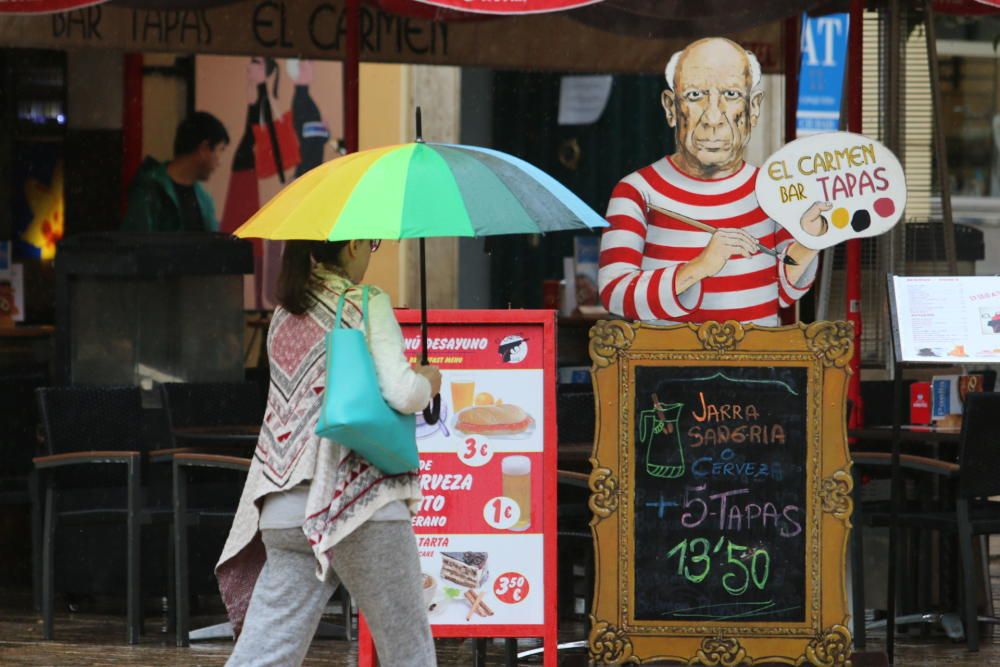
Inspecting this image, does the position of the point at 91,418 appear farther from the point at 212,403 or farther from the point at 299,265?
the point at 299,265

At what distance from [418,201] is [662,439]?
6.48ft

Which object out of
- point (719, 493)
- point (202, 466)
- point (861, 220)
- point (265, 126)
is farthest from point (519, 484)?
point (265, 126)

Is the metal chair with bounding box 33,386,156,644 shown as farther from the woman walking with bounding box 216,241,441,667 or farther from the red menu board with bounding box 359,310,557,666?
the woman walking with bounding box 216,241,441,667

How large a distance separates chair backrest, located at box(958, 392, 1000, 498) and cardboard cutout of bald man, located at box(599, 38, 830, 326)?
97cm

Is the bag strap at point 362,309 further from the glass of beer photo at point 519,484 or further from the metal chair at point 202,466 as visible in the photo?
the metal chair at point 202,466

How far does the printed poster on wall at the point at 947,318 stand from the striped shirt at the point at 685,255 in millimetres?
402

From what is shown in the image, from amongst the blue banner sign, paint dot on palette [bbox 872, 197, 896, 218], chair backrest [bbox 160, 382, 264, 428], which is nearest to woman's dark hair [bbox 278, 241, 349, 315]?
paint dot on palette [bbox 872, 197, 896, 218]

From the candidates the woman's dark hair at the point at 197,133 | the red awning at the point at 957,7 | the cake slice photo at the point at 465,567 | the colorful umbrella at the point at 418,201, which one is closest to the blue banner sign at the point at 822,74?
the woman's dark hair at the point at 197,133

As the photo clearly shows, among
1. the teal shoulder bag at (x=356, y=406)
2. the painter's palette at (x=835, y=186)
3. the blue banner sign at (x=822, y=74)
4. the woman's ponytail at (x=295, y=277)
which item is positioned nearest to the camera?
the teal shoulder bag at (x=356, y=406)

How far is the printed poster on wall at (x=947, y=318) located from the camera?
7.31m

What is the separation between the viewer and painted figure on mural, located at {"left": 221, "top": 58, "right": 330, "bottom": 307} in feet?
46.2

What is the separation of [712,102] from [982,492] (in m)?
1.98

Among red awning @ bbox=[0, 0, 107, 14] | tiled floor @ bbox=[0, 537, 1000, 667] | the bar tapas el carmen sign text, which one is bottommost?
tiled floor @ bbox=[0, 537, 1000, 667]

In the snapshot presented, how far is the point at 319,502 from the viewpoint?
5.22 metres
